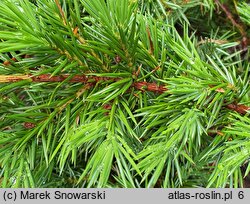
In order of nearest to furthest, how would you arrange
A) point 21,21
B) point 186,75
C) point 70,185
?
1. point 21,21
2. point 186,75
3. point 70,185

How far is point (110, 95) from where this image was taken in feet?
1.70

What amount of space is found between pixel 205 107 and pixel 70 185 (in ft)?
1.09

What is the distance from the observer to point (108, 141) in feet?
1.69

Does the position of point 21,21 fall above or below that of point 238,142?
above

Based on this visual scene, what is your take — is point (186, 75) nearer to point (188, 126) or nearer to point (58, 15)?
point (188, 126)

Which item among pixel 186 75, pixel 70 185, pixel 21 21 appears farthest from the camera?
pixel 70 185

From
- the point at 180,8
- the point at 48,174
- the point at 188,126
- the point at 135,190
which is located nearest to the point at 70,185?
the point at 48,174

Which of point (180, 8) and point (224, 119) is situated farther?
point (180, 8)

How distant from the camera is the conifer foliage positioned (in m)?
0.48

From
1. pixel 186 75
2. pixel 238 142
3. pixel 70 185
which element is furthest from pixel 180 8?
pixel 70 185

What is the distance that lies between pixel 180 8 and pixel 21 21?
0.38m

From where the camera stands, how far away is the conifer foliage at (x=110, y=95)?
0.48 metres

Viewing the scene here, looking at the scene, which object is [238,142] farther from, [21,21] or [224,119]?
[21,21]

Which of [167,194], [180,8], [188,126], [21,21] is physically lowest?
[167,194]
